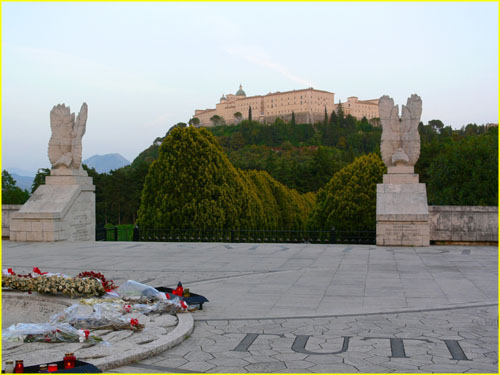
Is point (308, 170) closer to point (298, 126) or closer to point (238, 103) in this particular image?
point (298, 126)

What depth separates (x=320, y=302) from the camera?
25.9 ft

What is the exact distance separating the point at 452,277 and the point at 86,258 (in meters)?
7.94

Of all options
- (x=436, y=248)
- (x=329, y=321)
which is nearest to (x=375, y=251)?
(x=436, y=248)

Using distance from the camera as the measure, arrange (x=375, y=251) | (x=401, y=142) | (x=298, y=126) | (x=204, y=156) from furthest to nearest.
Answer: (x=298, y=126)
(x=204, y=156)
(x=401, y=142)
(x=375, y=251)

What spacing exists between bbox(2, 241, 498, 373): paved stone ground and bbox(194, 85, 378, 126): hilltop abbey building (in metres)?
129

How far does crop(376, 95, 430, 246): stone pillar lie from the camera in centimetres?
1472

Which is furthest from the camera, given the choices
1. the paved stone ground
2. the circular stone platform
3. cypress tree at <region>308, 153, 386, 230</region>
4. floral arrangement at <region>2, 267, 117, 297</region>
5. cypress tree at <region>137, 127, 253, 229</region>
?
cypress tree at <region>308, 153, 386, 230</region>

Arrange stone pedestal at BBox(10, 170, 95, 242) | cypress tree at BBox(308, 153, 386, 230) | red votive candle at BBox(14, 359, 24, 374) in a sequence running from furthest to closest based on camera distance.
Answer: cypress tree at BBox(308, 153, 386, 230) < stone pedestal at BBox(10, 170, 95, 242) < red votive candle at BBox(14, 359, 24, 374)

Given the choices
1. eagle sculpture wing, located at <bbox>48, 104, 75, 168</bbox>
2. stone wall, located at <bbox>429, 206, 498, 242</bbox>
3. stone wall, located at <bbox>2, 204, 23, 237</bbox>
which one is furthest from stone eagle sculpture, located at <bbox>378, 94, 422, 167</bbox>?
stone wall, located at <bbox>2, 204, 23, 237</bbox>

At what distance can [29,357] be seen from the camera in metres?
5.03

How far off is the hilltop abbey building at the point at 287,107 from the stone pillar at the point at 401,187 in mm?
125281

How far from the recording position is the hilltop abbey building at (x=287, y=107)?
142 meters

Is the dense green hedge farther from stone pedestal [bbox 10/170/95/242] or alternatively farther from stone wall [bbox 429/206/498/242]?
stone wall [bbox 429/206/498/242]

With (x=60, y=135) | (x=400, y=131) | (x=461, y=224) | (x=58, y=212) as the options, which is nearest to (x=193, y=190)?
(x=60, y=135)
